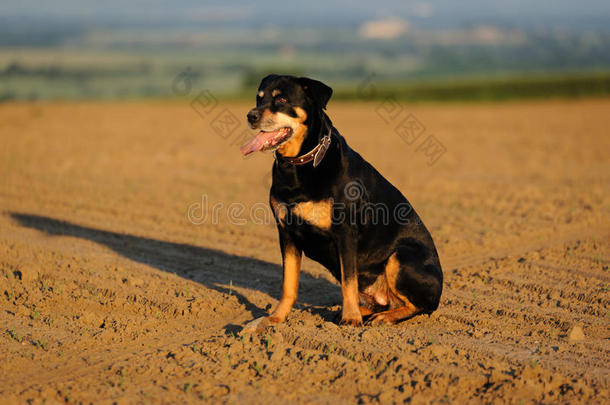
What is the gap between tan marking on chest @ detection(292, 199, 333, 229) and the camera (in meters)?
4.87

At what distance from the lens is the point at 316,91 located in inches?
195

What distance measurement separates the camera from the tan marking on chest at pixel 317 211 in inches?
192

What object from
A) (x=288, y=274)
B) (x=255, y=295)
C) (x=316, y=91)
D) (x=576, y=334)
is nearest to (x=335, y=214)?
(x=288, y=274)

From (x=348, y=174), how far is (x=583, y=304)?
102 inches

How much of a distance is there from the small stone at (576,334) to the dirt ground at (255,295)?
0.01 metres

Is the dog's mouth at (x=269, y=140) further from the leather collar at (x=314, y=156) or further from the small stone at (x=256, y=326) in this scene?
the small stone at (x=256, y=326)

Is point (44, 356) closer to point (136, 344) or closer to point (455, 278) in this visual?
point (136, 344)

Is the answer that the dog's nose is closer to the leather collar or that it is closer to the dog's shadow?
the leather collar

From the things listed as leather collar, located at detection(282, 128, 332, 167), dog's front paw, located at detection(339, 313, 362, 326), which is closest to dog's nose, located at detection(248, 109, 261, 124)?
leather collar, located at detection(282, 128, 332, 167)

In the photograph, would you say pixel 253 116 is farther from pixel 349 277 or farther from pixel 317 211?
pixel 349 277

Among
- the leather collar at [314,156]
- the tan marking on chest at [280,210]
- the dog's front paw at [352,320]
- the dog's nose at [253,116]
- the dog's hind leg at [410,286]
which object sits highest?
the dog's nose at [253,116]

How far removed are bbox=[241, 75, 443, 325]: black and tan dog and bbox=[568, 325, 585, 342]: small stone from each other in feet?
3.44

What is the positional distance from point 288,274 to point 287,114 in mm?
1296

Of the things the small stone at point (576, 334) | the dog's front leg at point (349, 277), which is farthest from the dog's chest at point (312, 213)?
the small stone at point (576, 334)
